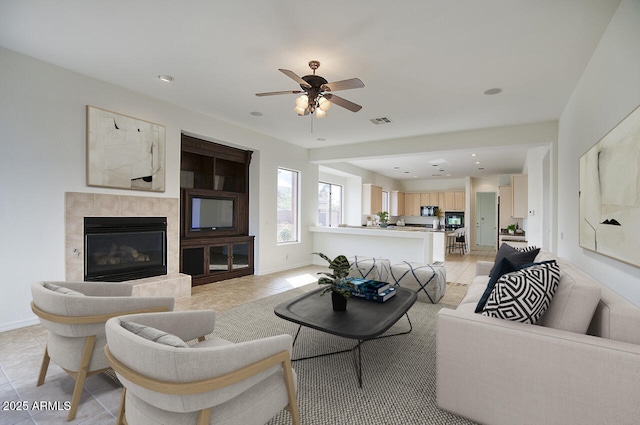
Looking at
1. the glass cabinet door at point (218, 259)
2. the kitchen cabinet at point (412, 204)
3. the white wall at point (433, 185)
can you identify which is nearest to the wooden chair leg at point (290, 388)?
the glass cabinet door at point (218, 259)

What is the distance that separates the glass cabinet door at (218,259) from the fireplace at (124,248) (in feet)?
3.31

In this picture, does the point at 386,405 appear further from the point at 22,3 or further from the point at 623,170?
the point at 22,3

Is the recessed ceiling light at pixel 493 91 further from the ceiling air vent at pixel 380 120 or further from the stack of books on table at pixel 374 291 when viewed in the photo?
the stack of books on table at pixel 374 291

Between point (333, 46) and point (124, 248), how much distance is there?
3562 millimetres

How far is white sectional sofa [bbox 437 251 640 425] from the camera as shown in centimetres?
140

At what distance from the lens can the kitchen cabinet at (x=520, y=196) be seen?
7184 millimetres

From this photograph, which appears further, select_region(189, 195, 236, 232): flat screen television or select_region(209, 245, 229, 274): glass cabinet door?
select_region(209, 245, 229, 274): glass cabinet door

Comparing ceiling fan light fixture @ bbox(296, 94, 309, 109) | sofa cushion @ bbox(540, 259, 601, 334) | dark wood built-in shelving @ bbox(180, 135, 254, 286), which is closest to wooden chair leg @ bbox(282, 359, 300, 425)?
sofa cushion @ bbox(540, 259, 601, 334)

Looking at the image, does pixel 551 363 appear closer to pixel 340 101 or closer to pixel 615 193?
pixel 615 193

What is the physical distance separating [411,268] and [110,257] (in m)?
4.03

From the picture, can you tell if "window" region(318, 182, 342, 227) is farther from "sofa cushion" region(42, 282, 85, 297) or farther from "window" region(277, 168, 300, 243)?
"sofa cushion" region(42, 282, 85, 297)

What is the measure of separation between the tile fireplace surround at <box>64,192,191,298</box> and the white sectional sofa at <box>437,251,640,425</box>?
12.0ft

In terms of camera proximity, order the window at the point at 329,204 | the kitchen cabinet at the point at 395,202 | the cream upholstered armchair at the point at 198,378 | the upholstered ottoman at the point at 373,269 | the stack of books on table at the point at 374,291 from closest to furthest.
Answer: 1. the cream upholstered armchair at the point at 198,378
2. the stack of books on table at the point at 374,291
3. the upholstered ottoman at the point at 373,269
4. the window at the point at 329,204
5. the kitchen cabinet at the point at 395,202

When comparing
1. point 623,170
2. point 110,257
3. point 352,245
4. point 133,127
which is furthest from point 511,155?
point 110,257
